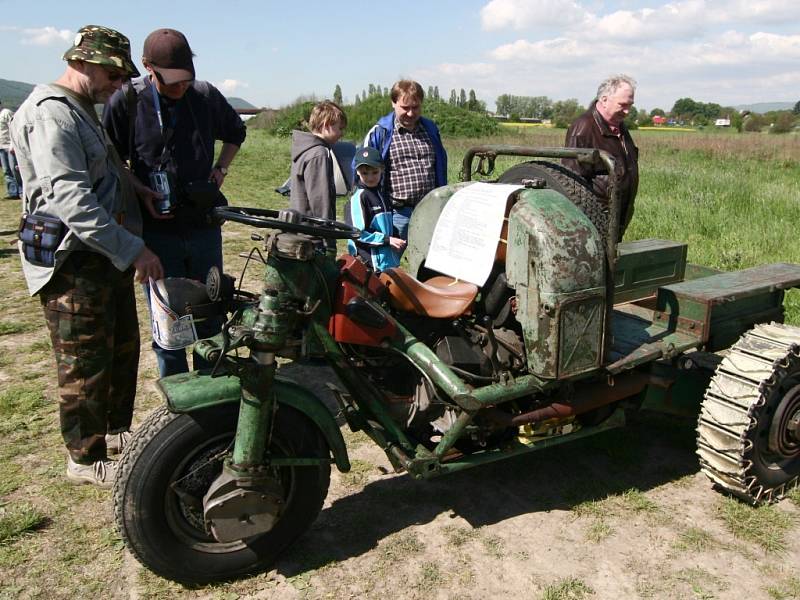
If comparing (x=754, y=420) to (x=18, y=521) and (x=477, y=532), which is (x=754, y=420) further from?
(x=18, y=521)

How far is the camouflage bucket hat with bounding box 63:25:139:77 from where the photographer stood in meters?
2.97

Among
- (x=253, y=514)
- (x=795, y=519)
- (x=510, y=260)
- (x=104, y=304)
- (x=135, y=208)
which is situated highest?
(x=135, y=208)

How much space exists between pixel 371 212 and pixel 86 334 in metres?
2.10

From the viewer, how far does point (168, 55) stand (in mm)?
3402

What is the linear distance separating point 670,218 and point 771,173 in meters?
8.24

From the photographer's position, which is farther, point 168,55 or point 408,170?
point 408,170

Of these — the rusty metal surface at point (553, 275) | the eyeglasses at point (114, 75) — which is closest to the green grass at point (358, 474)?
the rusty metal surface at point (553, 275)

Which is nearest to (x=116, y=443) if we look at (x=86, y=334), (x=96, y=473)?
(x=96, y=473)

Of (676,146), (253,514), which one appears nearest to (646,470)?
(253,514)

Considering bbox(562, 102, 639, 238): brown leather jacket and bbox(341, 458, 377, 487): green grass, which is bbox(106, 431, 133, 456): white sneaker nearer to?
bbox(341, 458, 377, 487): green grass

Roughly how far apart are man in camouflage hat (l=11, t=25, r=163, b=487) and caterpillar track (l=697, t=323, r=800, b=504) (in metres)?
2.81

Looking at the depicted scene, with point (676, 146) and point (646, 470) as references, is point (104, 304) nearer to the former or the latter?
point (646, 470)

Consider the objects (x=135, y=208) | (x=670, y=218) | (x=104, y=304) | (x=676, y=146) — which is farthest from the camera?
(x=676, y=146)

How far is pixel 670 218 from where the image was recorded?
31.0ft
